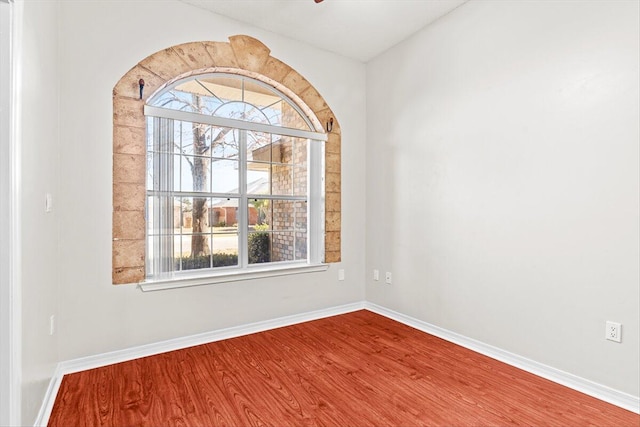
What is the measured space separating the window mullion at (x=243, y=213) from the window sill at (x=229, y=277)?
15 cm

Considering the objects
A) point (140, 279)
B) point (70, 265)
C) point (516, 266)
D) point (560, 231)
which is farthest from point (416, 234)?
point (70, 265)

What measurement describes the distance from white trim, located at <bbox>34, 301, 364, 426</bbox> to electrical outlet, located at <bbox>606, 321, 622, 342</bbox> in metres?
2.31

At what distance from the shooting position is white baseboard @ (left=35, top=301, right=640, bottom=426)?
6.68 feet

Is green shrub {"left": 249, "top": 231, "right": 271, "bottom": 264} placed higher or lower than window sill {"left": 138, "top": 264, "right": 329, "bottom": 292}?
higher

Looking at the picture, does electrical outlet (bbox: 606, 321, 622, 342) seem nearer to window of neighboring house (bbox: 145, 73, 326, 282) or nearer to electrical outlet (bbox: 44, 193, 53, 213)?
window of neighboring house (bbox: 145, 73, 326, 282)

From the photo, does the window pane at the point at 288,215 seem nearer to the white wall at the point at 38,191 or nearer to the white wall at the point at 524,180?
the white wall at the point at 524,180

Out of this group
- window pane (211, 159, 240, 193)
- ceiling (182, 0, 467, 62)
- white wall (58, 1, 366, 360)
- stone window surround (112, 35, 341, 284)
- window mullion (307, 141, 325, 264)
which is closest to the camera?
white wall (58, 1, 366, 360)

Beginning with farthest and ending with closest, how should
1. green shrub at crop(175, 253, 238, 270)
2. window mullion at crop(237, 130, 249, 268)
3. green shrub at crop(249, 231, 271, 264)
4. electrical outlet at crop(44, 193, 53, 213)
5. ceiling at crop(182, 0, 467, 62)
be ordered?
green shrub at crop(249, 231, 271, 264), window mullion at crop(237, 130, 249, 268), green shrub at crop(175, 253, 238, 270), ceiling at crop(182, 0, 467, 62), electrical outlet at crop(44, 193, 53, 213)

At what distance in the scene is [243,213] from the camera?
3363 millimetres

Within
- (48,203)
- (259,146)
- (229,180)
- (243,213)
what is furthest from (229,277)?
(48,203)

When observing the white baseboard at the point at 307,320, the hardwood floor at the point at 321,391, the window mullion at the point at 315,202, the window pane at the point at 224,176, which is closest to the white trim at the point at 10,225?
the white baseboard at the point at 307,320

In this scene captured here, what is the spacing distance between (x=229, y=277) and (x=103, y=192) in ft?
4.00

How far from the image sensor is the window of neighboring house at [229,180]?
2824 mm

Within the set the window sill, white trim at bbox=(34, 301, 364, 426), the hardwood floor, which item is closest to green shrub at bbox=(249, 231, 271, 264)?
the window sill
